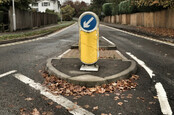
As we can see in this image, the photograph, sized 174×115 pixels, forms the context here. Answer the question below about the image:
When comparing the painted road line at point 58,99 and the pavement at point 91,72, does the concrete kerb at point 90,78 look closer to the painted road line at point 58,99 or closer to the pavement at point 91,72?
the pavement at point 91,72

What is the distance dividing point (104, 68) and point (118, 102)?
1891 mm

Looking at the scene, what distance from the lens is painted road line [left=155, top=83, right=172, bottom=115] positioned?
130 inches

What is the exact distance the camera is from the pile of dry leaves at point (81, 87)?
4211 mm

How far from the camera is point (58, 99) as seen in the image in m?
3.84

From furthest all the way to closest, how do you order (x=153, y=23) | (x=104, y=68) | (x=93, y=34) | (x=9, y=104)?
(x=153, y=23) → (x=104, y=68) → (x=93, y=34) → (x=9, y=104)

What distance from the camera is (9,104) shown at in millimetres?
3588

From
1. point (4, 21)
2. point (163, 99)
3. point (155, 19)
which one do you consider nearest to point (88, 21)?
point (163, 99)

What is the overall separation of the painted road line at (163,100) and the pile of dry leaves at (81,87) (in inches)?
20.6

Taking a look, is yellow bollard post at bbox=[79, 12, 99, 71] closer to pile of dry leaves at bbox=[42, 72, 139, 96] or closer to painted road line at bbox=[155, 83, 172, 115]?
pile of dry leaves at bbox=[42, 72, 139, 96]

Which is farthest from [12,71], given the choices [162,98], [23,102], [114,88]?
[162,98]

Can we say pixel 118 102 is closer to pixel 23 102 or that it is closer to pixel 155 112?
pixel 155 112

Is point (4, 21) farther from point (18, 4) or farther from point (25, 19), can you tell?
point (18, 4)

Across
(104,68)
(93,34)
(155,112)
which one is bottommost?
(155,112)

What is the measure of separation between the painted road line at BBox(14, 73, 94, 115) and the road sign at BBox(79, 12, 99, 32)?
70.8 inches
